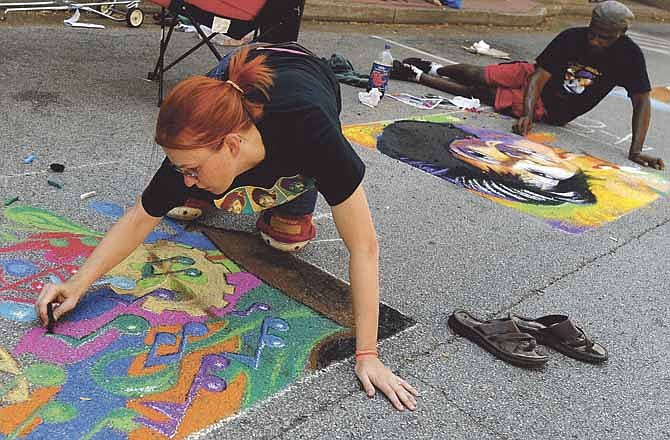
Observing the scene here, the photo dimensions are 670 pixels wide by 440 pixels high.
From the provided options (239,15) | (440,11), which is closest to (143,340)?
(239,15)

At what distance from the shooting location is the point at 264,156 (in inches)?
78.0

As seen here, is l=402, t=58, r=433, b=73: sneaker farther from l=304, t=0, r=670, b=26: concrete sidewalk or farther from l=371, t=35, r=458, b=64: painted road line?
l=304, t=0, r=670, b=26: concrete sidewalk

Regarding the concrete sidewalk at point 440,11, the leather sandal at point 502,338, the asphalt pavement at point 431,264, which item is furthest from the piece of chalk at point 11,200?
the concrete sidewalk at point 440,11

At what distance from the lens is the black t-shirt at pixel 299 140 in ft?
6.23

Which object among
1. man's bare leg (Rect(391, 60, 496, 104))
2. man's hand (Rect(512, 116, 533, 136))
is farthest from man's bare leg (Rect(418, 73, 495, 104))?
man's hand (Rect(512, 116, 533, 136))

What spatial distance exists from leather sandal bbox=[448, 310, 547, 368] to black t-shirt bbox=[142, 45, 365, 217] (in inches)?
34.0

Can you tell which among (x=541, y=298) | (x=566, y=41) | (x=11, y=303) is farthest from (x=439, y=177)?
(x=11, y=303)

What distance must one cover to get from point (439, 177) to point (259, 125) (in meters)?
2.26

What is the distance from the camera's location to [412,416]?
2.10 meters

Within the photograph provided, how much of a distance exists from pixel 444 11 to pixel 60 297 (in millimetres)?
8203

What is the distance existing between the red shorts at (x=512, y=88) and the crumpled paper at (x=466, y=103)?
16cm

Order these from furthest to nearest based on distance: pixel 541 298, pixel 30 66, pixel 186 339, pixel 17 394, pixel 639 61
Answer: pixel 639 61 → pixel 30 66 → pixel 541 298 → pixel 186 339 → pixel 17 394

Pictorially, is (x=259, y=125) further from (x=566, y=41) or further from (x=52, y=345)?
(x=566, y=41)

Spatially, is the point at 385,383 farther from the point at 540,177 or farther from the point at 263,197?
the point at 540,177
